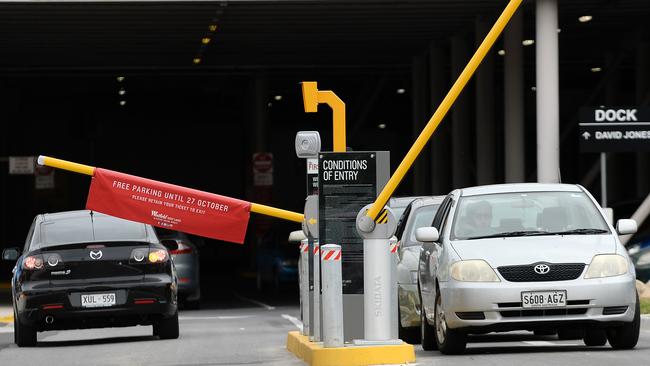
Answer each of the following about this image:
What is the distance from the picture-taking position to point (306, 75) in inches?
1794

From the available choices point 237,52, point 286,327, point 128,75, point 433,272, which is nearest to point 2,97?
point 128,75

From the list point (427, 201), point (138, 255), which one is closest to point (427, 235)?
point (427, 201)

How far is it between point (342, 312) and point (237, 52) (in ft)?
87.0

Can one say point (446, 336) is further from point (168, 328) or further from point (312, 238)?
point (168, 328)

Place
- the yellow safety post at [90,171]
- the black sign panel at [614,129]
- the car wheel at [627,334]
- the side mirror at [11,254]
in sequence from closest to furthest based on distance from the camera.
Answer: the car wheel at [627,334]
the yellow safety post at [90,171]
the side mirror at [11,254]
the black sign panel at [614,129]

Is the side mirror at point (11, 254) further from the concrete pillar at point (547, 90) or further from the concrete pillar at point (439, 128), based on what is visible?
the concrete pillar at point (439, 128)

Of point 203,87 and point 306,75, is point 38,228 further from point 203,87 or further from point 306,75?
point 203,87

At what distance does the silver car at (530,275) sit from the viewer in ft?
42.1

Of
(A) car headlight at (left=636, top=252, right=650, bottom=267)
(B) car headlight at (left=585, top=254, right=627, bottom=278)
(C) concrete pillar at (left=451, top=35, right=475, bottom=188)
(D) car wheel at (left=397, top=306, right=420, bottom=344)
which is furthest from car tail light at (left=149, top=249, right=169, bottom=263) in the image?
(C) concrete pillar at (left=451, top=35, right=475, bottom=188)

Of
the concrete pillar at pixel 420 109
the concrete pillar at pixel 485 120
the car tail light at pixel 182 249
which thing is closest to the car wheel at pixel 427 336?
the car tail light at pixel 182 249

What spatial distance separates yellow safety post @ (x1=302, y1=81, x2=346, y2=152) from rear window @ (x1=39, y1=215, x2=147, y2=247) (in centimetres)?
416

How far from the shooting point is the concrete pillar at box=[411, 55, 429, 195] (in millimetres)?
41719

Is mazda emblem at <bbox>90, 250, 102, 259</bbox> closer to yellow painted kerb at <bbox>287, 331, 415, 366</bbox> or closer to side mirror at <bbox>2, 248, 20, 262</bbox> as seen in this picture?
side mirror at <bbox>2, 248, 20, 262</bbox>

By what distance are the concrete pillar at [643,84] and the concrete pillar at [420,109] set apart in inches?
235
